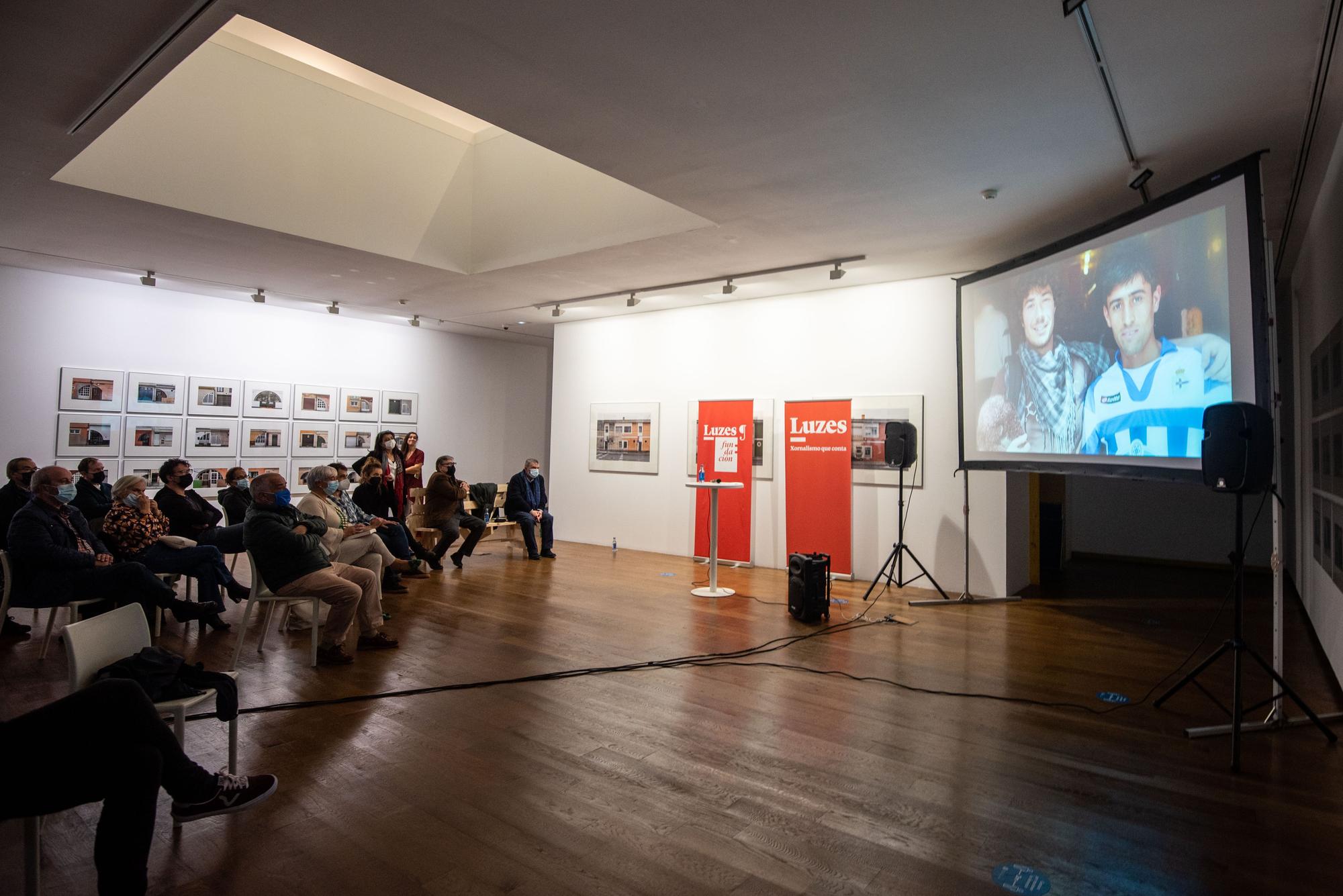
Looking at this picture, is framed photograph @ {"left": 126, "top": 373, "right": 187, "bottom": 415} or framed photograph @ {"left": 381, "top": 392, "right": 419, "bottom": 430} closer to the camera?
framed photograph @ {"left": 126, "top": 373, "right": 187, "bottom": 415}

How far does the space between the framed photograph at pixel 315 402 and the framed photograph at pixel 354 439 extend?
0.29m

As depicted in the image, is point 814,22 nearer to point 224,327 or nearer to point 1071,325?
point 1071,325

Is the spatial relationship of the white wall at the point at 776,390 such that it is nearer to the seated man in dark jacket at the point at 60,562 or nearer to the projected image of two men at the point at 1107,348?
the projected image of two men at the point at 1107,348

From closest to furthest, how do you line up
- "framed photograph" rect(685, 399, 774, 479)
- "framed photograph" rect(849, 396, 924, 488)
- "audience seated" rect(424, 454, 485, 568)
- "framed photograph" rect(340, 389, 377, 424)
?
"framed photograph" rect(849, 396, 924, 488)
"audience seated" rect(424, 454, 485, 568)
"framed photograph" rect(685, 399, 774, 479)
"framed photograph" rect(340, 389, 377, 424)

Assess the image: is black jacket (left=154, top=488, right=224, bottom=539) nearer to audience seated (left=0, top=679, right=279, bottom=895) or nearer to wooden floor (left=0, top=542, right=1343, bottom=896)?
wooden floor (left=0, top=542, right=1343, bottom=896)

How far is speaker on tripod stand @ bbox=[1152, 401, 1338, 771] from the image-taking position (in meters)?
3.33

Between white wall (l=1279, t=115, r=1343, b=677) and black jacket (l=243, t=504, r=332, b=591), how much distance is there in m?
Answer: 6.37

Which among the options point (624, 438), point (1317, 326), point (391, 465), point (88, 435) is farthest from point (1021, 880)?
point (88, 435)

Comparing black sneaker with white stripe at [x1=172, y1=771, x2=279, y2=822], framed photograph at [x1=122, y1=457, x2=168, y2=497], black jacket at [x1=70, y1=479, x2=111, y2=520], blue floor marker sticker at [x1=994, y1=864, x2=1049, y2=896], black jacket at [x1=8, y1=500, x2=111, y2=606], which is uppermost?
framed photograph at [x1=122, y1=457, x2=168, y2=497]

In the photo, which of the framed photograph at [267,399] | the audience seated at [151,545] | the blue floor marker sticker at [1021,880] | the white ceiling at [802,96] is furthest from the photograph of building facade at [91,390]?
the blue floor marker sticker at [1021,880]

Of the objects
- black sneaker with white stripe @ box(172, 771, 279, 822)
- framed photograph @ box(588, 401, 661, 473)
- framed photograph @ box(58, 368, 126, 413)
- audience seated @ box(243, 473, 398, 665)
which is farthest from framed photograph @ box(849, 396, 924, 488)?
framed photograph @ box(58, 368, 126, 413)

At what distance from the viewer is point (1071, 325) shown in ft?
18.0

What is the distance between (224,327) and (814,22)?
31.5 feet

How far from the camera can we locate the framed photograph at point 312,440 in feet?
35.3
